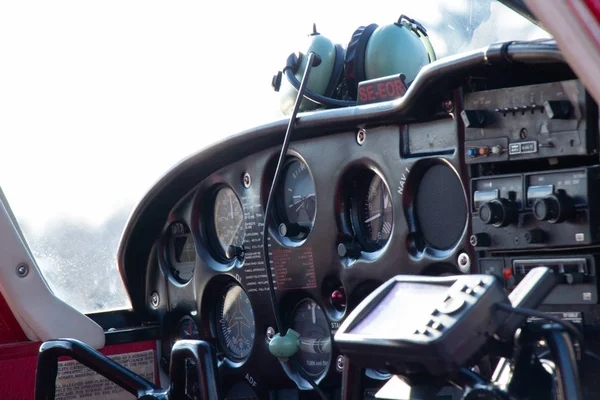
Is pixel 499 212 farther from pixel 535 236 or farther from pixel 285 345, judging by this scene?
pixel 285 345

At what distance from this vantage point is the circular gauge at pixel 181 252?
332 centimetres

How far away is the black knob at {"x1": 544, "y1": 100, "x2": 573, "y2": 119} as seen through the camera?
1941 mm

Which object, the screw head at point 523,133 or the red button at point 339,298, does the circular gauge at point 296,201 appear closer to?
the red button at point 339,298

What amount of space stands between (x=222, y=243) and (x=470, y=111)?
51.6 inches

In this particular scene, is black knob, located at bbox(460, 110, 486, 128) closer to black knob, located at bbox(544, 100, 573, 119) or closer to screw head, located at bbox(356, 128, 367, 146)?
black knob, located at bbox(544, 100, 573, 119)

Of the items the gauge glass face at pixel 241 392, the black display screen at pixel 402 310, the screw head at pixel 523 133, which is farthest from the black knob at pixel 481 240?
the gauge glass face at pixel 241 392

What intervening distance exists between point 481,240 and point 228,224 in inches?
48.6

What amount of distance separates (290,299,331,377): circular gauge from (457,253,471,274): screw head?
62 cm

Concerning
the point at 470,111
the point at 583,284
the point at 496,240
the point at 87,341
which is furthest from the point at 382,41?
the point at 87,341

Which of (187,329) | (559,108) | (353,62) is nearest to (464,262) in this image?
(559,108)

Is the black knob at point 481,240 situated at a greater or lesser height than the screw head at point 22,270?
greater

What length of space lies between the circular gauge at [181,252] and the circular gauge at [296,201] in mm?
517

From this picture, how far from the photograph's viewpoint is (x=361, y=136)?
257cm

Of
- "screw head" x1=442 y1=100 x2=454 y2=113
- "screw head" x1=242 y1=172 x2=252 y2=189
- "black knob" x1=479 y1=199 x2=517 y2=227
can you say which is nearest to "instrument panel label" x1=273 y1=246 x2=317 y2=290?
→ "screw head" x1=242 y1=172 x2=252 y2=189
